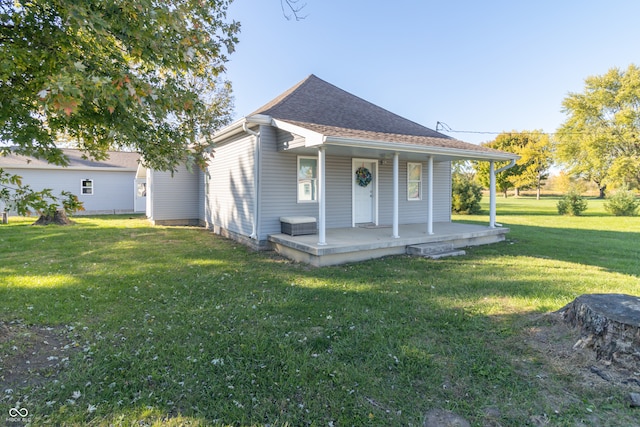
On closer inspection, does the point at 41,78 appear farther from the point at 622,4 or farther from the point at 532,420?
the point at 622,4

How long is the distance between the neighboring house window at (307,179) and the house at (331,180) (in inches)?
1.1

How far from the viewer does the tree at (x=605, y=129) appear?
27.2m

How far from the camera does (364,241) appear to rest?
7219 millimetres

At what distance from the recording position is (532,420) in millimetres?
2215

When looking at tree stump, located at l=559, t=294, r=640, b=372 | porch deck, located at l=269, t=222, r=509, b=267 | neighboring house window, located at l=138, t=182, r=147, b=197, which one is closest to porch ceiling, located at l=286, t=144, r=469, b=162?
porch deck, located at l=269, t=222, r=509, b=267

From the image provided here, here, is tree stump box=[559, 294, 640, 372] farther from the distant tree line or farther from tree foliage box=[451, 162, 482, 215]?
the distant tree line

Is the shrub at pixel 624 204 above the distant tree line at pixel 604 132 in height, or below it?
below

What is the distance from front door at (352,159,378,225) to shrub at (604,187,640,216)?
1668cm

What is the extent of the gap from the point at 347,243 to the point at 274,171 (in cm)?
268

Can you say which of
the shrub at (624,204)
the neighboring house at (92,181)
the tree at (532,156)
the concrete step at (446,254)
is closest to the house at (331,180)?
the concrete step at (446,254)

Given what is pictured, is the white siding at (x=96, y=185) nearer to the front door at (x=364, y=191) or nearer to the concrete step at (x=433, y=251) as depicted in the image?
the front door at (x=364, y=191)

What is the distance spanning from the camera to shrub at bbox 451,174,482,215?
19.6 m

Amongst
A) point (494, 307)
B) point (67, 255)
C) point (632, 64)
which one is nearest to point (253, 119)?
point (67, 255)

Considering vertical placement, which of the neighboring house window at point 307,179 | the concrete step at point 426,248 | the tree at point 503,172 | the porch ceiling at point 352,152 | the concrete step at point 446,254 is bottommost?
the concrete step at point 446,254
